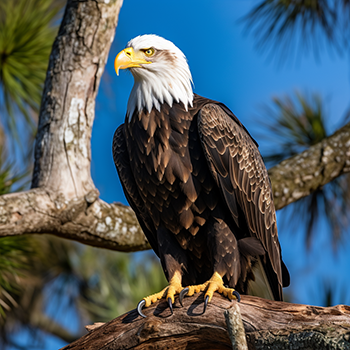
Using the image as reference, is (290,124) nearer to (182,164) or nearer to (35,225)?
(182,164)

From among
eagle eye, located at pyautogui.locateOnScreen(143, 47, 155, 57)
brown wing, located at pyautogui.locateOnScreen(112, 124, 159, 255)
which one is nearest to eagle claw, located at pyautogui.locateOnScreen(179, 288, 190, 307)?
brown wing, located at pyautogui.locateOnScreen(112, 124, 159, 255)

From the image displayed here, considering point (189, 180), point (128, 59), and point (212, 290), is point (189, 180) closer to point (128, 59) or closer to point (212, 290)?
point (212, 290)

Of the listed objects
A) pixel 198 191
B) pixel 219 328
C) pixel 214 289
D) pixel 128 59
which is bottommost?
pixel 219 328

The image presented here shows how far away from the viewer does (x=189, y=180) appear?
329 cm

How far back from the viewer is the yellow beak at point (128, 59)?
11.3 ft

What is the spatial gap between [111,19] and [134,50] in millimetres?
1061

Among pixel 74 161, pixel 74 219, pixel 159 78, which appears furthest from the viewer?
pixel 74 161

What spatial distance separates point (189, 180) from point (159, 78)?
0.90 m

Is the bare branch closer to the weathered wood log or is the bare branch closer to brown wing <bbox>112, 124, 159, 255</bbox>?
brown wing <bbox>112, 124, 159, 255</bbox>

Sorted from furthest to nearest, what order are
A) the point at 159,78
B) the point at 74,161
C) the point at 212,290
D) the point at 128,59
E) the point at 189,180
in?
the point at 74,161 < the point at 159,78 < the point at 128,59 < the point at 189,180 < the point at 212,290

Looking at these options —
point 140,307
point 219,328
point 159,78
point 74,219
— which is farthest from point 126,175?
point 219,328

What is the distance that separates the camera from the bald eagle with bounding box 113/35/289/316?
329 centimetres

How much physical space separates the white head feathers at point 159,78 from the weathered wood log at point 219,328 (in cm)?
153

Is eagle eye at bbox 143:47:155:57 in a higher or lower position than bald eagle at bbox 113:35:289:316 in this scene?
higher
